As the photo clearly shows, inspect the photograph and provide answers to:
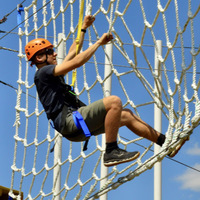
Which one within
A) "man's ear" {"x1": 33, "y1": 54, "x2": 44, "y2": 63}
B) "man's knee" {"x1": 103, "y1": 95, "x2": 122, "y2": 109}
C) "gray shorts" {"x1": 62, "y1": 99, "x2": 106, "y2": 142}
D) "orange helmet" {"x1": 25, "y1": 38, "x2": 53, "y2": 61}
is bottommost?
"gray shorts" {"x1": 62, "y1": 99, "x2": 106, "y2": 142}

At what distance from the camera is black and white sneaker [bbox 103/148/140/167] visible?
166 inches

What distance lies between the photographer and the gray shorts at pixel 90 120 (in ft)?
14.2

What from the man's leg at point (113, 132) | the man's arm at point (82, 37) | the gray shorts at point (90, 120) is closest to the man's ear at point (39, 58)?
the man's arm at point (82, 37)

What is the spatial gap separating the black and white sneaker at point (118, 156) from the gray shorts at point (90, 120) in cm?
22

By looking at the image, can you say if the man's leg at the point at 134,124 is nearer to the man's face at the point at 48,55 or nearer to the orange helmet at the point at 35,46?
the man's face at the point at 48,55

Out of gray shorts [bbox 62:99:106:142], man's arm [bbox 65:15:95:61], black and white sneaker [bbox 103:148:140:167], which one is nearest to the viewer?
black and white sneaker [bbox 103:148:140:167]

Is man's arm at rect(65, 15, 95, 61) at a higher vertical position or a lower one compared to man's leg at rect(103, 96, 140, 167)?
higher

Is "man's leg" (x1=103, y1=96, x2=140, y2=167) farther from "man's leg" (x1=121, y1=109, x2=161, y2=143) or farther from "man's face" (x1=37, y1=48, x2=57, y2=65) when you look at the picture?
"man's face" (x1=37, y1=48, x2=57, y2=65)

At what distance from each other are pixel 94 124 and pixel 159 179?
2288 millimetres

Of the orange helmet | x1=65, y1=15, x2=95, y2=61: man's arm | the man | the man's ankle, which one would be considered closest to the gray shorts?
the man

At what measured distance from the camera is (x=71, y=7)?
→ 19.3ft

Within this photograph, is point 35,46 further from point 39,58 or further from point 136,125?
point 136,125

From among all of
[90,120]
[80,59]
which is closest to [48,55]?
[80,59]

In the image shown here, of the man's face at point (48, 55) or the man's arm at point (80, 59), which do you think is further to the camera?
the man's face at point (48, 55)
